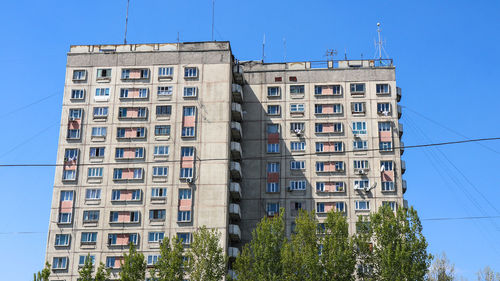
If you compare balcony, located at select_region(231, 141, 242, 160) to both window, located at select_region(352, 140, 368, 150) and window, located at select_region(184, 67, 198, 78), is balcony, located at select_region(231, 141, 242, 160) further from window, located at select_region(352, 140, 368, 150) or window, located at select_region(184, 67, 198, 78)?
window, located at select_region(352, 140, 368, 150)

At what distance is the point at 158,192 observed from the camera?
238 ft

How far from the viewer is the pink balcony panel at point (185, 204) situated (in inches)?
2805

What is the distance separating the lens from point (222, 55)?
255 feet

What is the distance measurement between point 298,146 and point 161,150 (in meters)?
17.1

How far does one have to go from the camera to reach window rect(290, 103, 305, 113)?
81156mm

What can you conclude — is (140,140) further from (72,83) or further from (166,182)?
(72,83)

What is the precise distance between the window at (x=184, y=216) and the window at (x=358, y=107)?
2486cm

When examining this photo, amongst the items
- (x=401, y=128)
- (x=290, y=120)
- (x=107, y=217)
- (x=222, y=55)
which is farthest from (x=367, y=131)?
(x=107, y=217)

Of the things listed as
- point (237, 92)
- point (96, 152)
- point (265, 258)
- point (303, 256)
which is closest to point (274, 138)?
point (237, 92)

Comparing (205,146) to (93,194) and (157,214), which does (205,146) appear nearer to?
(157,214)

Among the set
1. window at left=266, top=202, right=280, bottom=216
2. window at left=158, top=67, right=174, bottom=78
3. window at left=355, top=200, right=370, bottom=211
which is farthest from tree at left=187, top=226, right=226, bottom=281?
window at left=158, top=67, right=174, bottom=78

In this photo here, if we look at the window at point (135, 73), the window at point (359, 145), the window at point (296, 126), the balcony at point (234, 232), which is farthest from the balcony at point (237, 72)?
the balcony at point (234, 232)

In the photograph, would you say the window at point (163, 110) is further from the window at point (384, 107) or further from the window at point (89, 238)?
the window at point (384, 107)

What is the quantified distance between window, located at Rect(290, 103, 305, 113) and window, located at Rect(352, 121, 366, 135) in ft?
22.3
